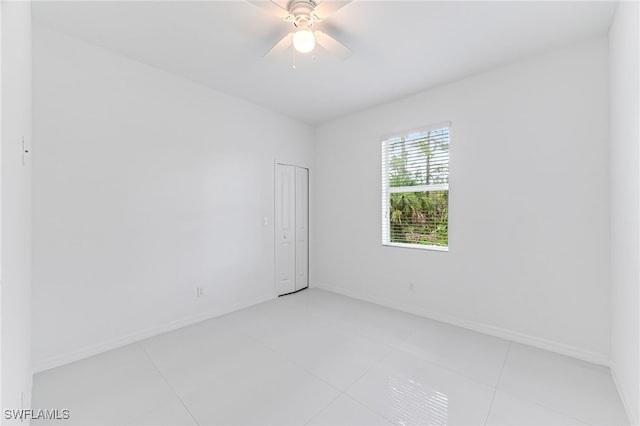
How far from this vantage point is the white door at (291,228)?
13.5 ft

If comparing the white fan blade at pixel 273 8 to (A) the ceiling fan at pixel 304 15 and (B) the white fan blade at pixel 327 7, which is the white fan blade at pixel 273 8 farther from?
(B) the white fan blade at pixel 327 7

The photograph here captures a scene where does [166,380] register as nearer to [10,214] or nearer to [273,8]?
[10,214]

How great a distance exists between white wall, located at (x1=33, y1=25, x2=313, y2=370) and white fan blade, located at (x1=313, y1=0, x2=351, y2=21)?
6.20 ft

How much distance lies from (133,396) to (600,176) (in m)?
4.04

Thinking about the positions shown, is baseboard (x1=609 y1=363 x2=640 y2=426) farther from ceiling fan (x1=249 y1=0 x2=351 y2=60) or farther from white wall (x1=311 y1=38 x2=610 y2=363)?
ceiling fan (x1=249 y1=0 x2=351 y2=60)

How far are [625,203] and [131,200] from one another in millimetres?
4074

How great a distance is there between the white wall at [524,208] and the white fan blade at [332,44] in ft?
5.13

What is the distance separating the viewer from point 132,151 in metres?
2.67

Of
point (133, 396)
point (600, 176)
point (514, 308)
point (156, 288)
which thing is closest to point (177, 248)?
point (156, 288)

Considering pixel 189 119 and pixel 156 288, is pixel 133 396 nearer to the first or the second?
pixel 156 288

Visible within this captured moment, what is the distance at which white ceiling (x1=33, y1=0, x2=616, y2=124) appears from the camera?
200 centimetres

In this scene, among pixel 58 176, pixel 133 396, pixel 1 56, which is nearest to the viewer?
pixel 1 56

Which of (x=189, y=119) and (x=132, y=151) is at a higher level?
(x=189, y=119)

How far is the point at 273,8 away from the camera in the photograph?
6.42 feet
